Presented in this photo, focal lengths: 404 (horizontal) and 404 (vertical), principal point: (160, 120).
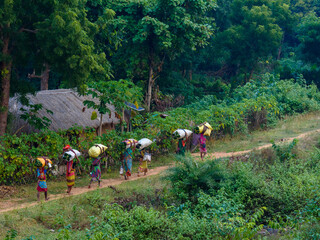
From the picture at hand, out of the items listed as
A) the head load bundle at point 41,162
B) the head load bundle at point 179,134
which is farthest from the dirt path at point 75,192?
the head load bundle at point 179,134

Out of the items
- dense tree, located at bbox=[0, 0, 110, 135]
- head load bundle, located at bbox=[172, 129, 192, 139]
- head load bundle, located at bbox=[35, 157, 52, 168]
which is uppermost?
dense tree, located at bbox=[0, 0, 110, 135]

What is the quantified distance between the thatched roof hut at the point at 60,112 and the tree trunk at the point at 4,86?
35.8 inches

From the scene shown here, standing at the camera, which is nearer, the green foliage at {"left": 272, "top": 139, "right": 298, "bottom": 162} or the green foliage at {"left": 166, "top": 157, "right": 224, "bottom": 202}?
the green foliage at {"left": 166, "top": 157, "right": 224, "bottom": 202}

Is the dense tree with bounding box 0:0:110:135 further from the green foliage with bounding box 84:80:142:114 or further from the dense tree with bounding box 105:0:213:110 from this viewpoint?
the dense tree with bounding box 105:0:213:110

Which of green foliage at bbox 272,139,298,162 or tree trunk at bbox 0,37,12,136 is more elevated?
tree trunk at bbox 0,37,12,136

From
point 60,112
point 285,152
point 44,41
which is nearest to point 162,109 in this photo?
point 60,112

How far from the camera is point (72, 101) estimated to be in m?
14.6

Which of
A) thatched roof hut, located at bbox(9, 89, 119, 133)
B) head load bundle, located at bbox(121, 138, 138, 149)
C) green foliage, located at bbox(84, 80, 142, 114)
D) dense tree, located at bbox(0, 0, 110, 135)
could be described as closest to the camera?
dense tree, located at bbox(0, 0, 110, 135)

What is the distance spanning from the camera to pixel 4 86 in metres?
10.7

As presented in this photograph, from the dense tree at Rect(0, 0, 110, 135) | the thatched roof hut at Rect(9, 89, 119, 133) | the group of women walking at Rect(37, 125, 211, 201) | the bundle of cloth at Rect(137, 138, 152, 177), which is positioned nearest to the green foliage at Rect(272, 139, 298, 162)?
the group of women walking at Rect(37, 125, 211, 201)

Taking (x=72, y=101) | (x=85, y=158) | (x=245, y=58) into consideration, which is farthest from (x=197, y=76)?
(x=85, y=158)

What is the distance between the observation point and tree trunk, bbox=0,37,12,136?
1052cm

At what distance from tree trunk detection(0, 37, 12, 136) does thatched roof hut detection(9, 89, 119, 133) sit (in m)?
0.91

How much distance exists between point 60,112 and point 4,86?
296 cm
